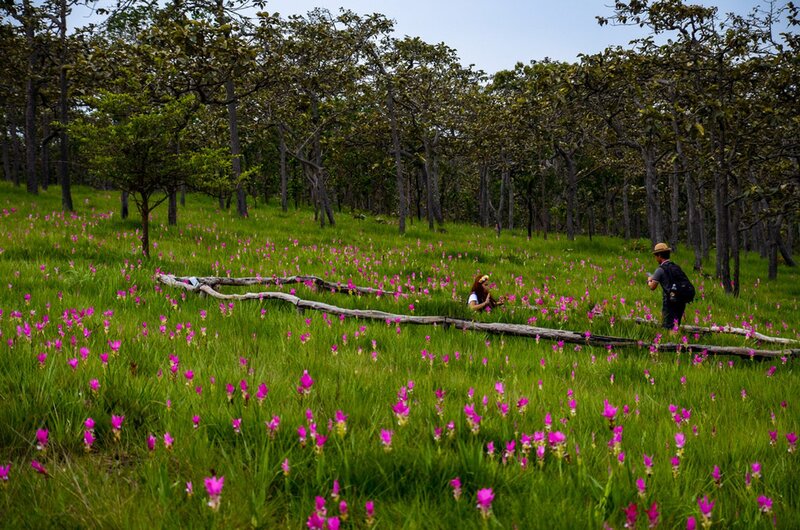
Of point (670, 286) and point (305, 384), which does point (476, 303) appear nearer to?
point (670, 286)

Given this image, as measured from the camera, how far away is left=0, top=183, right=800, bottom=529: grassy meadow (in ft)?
6.89

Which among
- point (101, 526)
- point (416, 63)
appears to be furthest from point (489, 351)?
point (416, 63)

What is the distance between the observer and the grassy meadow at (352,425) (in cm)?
210

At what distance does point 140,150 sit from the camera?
30.4ft

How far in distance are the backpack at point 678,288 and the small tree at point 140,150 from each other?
884cm

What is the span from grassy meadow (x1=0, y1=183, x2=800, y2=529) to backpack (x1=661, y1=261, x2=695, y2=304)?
51.5 inches

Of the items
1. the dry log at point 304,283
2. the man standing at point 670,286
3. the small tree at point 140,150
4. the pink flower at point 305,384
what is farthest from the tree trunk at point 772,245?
the pink flower at point 305,384

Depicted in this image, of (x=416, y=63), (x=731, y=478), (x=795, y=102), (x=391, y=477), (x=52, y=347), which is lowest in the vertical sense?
(x=731, y=478)

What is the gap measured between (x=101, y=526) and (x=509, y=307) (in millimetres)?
7334

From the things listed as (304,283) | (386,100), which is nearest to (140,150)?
(304,283)

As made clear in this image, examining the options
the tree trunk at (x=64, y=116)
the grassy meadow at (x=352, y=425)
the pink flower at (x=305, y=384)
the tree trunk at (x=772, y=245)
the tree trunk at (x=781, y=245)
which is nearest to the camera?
the grassy meadow at (x=352, y=425)

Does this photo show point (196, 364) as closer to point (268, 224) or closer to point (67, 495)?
point (67, 495)

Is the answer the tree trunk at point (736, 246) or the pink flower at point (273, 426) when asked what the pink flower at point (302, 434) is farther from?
the tree trunk at point (736, 246)

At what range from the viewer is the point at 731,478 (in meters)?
2.65
